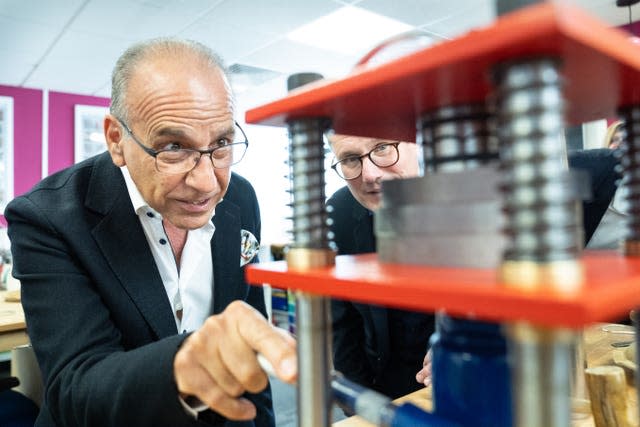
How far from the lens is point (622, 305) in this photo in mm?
285

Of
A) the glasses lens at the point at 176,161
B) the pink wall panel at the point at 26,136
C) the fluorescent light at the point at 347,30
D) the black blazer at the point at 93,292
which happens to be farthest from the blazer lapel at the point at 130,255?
the pink wall panel at the point at 26,136

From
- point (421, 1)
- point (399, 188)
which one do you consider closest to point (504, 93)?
point (399, 188)

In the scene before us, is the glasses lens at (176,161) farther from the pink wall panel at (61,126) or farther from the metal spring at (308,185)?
the pink wall panel at (61,126)

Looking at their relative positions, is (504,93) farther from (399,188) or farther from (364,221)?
(364,221)

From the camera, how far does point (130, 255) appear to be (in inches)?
46.3

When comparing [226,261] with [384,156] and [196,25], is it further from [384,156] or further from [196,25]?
[196,25]

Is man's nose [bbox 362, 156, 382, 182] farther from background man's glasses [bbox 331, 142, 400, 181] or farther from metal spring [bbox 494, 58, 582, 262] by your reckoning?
metal spring [bbox 494, 58, 582, 262]

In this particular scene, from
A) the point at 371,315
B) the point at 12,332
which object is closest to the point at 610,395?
the point at 371,315

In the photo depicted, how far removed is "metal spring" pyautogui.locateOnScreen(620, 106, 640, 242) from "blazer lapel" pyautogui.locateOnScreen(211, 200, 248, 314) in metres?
1.10

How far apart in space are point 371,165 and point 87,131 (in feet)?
17.9

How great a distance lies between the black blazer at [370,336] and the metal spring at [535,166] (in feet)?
4.02

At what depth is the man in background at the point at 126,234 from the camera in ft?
2.93

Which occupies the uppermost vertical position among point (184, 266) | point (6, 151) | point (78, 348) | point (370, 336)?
point (6, 151)

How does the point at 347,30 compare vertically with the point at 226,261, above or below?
above
